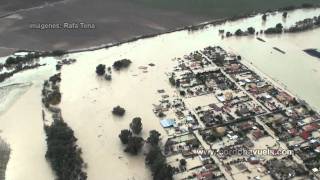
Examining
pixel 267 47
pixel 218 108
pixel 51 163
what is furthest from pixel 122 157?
pixel 267 47

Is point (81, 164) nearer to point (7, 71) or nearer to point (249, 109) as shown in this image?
point (249, 109)

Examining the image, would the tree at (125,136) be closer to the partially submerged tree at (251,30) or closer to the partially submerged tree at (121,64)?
the partially submerged tree at (121,64)

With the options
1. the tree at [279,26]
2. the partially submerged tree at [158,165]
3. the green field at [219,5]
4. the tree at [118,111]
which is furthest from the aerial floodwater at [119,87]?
the green field at [219,5]

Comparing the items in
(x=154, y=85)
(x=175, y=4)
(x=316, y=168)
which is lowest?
(x=316, y=168)

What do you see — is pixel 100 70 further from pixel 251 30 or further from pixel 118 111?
pixel 251 30

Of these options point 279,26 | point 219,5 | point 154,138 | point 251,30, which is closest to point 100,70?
point 154,138
